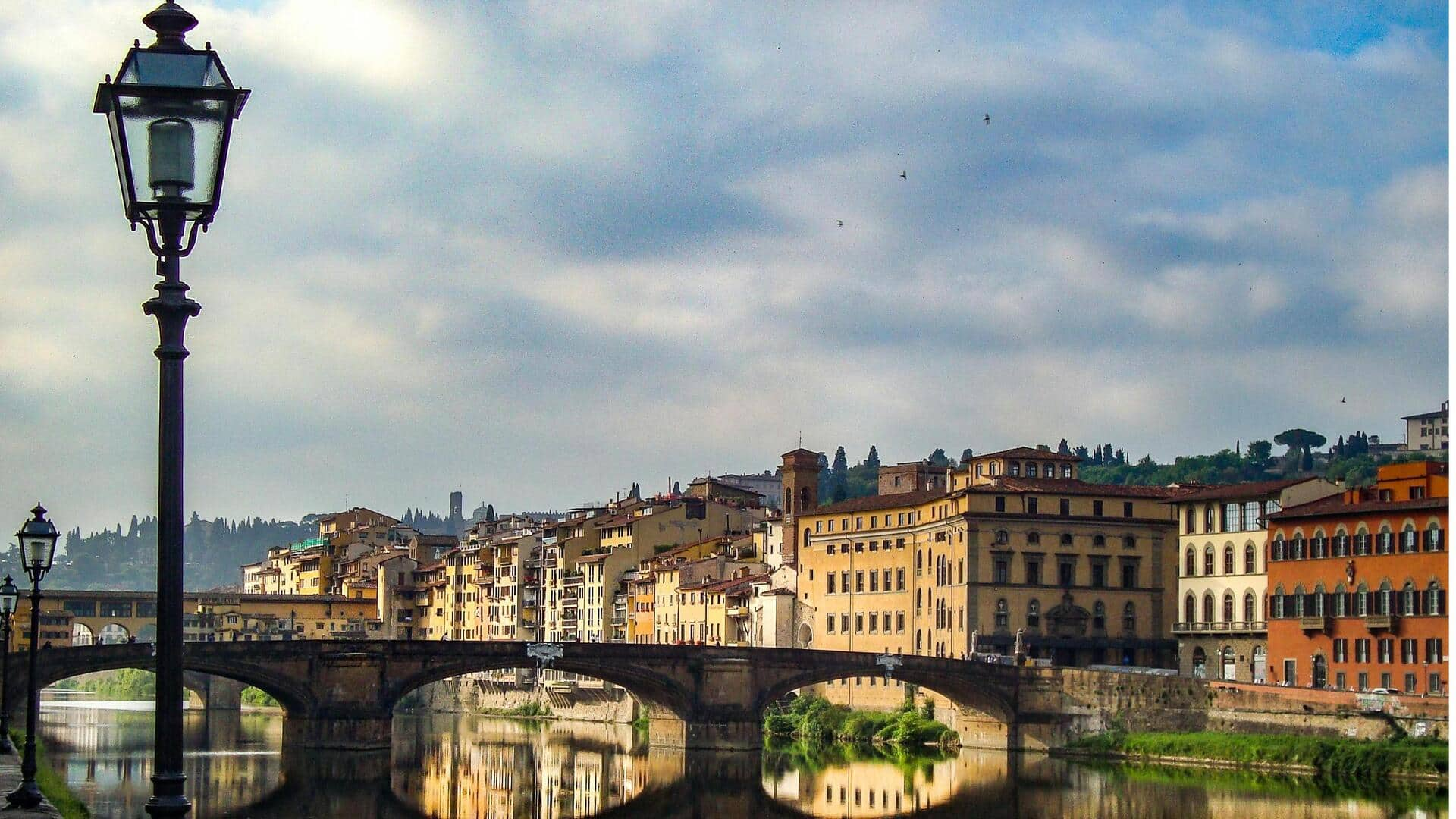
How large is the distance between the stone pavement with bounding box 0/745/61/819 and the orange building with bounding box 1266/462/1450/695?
4566cm

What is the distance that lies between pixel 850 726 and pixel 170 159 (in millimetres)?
76897

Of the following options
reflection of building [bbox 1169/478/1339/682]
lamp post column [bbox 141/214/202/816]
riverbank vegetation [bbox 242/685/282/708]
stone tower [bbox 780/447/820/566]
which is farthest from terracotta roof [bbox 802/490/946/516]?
lamp post column [bbox 141/214/202/816]

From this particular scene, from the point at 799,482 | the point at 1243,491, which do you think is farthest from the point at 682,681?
the point at 799,482

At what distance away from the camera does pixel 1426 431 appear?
16762cm

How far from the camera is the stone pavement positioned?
2063 centimetres

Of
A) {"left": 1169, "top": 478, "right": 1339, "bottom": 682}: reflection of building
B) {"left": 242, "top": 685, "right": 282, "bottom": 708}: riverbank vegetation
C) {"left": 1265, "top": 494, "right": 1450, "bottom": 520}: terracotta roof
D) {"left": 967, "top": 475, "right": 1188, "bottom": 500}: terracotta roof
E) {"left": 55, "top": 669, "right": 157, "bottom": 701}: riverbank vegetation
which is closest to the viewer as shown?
{"left": 1265, "top": 494, "right": 1450, "bottom": 520}: terracotta roof

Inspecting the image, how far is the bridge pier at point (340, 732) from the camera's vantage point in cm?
7250

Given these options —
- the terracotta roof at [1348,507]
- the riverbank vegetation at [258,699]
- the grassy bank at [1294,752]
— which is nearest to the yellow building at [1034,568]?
the terracotta roof at [1348,507]

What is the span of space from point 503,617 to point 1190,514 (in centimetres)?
5719

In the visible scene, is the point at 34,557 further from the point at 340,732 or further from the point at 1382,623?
→ the point at 1382,623

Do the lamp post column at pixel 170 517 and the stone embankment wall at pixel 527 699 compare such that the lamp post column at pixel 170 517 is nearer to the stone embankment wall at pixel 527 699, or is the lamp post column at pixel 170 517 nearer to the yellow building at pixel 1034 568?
the yellow building at pixel 1034 568

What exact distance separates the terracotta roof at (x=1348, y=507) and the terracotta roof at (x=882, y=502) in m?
17.8

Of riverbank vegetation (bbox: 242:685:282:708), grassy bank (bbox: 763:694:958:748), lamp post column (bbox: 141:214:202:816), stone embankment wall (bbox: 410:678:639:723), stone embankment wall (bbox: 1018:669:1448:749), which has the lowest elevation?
riverbank vegetation (bbox: 242:685:282:708)

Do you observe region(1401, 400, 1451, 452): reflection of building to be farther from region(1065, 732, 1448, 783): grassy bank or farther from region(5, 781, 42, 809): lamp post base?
region(5, 781, 42, 809): lamp post base
